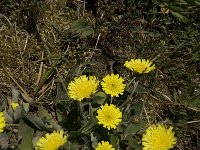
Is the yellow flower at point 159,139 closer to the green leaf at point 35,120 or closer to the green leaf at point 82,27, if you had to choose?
the green leaf at point 35,120

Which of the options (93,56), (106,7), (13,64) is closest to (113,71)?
(93,56)

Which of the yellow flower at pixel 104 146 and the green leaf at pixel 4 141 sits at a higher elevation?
the yellow flower at pixel 104 146

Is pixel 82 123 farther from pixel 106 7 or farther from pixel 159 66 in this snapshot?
pixel 106 7

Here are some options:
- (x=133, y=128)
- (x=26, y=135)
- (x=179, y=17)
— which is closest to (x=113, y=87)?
(x=133, y=128)

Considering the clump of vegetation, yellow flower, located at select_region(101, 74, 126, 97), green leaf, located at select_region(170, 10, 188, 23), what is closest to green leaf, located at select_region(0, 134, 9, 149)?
the clump of vegetation

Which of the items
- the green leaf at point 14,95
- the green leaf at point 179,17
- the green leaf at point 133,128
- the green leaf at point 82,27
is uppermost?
the green leaf at point 179,17

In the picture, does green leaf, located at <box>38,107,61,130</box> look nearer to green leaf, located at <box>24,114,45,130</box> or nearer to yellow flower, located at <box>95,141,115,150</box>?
green leaf, located at <box>24,114,45,130</box>

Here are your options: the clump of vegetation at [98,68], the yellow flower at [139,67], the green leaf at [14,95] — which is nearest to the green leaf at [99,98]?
the clump of vegetation at [98,68]
